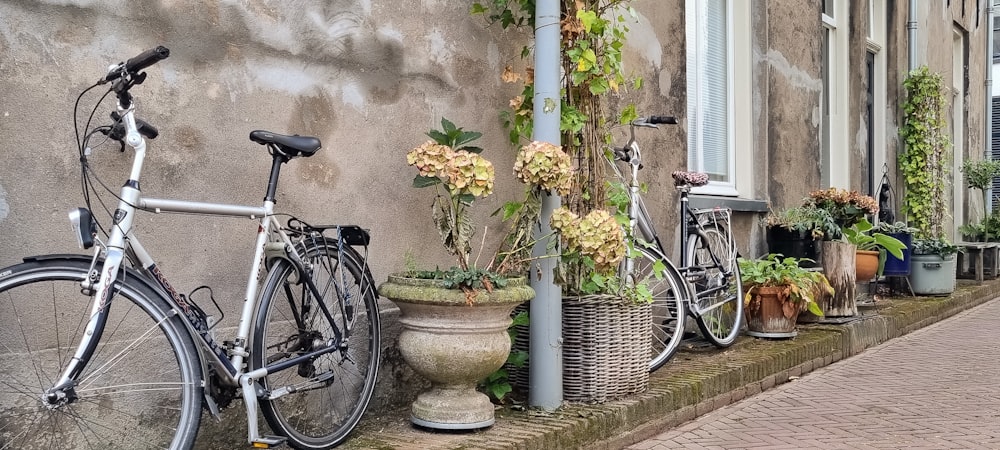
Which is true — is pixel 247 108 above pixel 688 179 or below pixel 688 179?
above

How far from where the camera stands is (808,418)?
4.65m

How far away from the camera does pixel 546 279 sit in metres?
4.07

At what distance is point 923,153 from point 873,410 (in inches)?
275

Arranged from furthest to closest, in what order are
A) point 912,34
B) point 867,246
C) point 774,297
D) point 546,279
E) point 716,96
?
point 912,34
point 867,246
point 716,96
point 774,297
point 546,279

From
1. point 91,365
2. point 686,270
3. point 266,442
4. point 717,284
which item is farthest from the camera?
point 717,284

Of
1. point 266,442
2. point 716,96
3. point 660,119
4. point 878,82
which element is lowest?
point 266,442

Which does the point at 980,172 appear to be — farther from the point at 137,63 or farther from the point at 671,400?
the point at 137,63

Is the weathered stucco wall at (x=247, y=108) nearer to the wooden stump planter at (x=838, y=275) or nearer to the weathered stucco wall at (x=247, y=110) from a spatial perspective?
the weathered stucco wall at (x=247, y=110)

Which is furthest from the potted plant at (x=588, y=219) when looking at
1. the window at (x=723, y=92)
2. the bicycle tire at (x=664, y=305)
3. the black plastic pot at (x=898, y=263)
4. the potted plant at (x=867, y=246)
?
the black plastic pot at (x=898, y=263)

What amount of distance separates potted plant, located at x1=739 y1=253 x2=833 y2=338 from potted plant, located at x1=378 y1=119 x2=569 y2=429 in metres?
2.86

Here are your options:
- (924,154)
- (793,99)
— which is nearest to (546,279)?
(793,99)

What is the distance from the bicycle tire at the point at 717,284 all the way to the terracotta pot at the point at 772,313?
23 cm

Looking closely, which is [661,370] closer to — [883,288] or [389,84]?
[389,84]

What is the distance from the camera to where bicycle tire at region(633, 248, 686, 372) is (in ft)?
16.2
